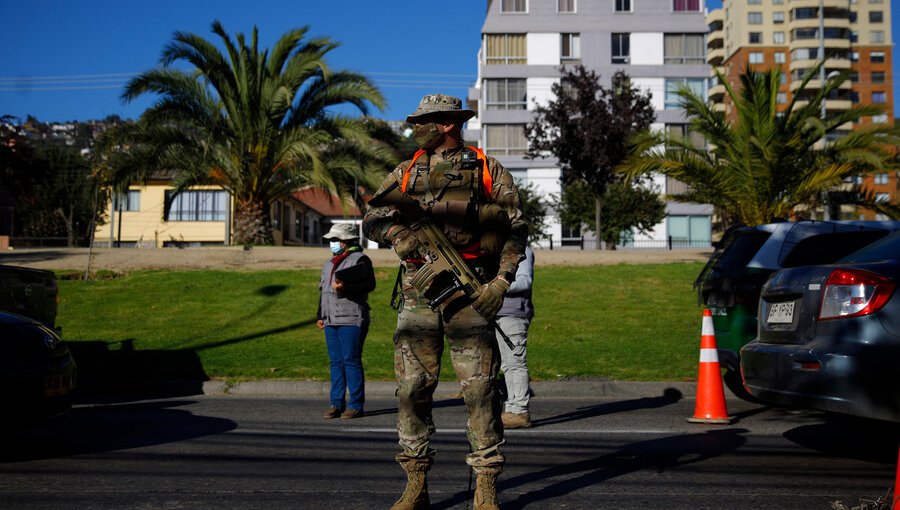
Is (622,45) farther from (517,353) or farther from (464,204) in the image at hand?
(464,204)

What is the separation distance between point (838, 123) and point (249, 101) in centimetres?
1456

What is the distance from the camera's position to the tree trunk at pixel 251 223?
2434 cm

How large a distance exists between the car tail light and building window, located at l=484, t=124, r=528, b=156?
1837 inches

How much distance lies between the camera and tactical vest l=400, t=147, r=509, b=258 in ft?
14.2

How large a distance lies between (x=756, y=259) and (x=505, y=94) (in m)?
44.7

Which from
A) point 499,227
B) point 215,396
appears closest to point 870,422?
point 499,227

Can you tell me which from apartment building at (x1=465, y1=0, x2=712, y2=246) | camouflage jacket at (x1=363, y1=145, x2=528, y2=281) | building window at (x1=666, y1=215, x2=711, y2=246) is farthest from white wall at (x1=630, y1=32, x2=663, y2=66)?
camouflage jacket at (x1=363, y1=145, x2=528, y2=281)

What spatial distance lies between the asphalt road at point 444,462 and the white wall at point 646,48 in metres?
46.4

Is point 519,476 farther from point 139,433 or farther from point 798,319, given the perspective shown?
point 139,433

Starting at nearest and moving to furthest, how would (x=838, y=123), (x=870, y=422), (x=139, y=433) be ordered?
(x=870, y=422)
(x=139, y=433)
(x=838, y=123)

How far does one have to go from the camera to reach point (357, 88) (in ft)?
78.6

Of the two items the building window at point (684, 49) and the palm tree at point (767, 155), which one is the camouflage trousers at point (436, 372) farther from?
the building window at point (684, 49)

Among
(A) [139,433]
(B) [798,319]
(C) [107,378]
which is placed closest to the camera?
(B) [798,319]

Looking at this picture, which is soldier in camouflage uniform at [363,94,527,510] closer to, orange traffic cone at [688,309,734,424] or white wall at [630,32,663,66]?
orange traffic cone at [688,309,734,424]
